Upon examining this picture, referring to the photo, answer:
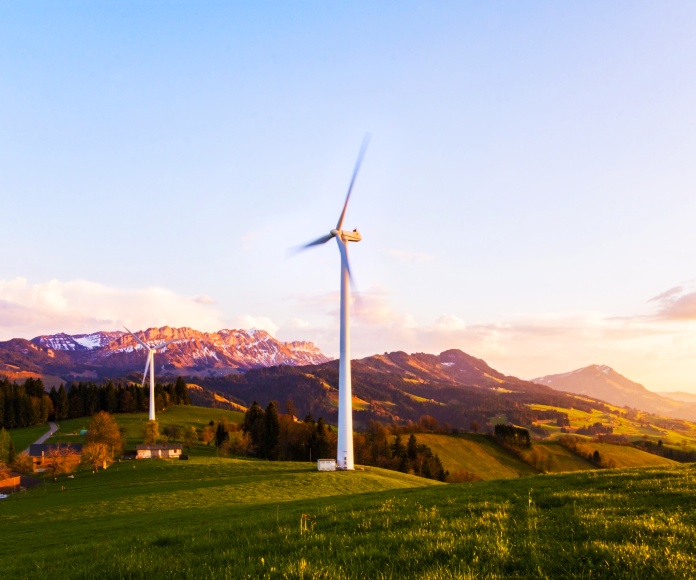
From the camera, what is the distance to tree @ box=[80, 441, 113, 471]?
119775 millimetres

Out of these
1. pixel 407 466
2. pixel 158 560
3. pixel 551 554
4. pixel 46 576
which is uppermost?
pixel 551 554

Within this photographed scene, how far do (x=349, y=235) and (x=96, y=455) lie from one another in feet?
273

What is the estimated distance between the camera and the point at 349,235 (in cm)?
8150

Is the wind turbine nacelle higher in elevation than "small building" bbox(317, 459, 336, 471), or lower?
higher

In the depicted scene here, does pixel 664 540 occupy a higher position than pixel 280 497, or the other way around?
pixel 664 540

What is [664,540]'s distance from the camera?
11.3 metres

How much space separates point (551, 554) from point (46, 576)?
13.5 meters

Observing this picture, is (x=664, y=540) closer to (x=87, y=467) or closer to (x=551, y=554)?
(x=551, y=554)

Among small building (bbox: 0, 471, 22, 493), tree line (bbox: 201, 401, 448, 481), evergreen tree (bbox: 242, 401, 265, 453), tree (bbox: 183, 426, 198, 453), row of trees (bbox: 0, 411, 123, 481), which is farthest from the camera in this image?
evergreen tree (bbox: 242, 401, 265, 453)

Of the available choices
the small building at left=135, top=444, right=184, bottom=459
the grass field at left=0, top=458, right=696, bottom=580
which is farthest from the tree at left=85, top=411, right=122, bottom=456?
the grass field at left=0, top=458, right=696, bottom=580

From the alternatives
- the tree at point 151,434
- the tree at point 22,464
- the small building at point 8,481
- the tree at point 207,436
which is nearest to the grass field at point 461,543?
the small building at point 8,481

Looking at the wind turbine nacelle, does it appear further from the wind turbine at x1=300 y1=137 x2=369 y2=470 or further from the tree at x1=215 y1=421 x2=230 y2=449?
the tree at x1=215 y1=421 x2=230 y2=449

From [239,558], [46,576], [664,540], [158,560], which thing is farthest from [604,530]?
[46,576]

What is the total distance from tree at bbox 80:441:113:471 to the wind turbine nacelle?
8183cm
